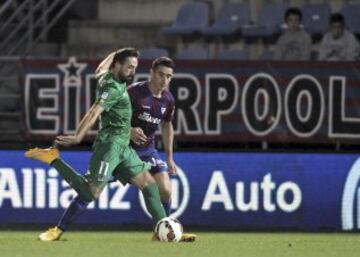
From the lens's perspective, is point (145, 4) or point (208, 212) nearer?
point (208, 212)

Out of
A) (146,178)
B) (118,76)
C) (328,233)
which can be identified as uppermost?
(118,76)

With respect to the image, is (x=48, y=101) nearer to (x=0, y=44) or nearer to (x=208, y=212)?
(x=208, y=212)

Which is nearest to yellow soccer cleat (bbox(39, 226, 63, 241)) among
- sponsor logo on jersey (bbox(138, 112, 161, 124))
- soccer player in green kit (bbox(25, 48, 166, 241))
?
soccer player in green kit (bbox(25, 48, 166, 241))

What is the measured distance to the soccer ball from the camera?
10.2 metres

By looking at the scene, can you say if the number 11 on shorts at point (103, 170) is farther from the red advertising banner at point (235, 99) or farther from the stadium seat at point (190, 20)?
the stadium seat at point (190, 20)

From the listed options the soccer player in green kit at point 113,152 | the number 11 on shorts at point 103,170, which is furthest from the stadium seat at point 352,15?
the number 11 on shorts at point 103,170

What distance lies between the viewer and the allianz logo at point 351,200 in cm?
1282

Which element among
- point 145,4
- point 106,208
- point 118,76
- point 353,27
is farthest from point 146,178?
point 145,4

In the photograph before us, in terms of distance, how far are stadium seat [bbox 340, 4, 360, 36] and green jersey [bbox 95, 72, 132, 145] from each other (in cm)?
682

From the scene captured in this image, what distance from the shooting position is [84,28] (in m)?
17.7

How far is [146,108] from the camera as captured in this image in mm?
10641

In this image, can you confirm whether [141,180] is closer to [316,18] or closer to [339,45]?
[339,45]

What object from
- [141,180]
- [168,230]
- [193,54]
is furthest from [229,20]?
[168,230]

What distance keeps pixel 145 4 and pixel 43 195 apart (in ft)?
19.1
